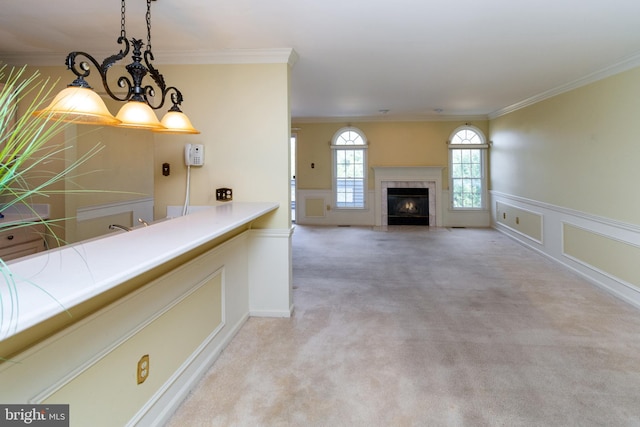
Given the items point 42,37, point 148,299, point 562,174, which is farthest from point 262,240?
point 562,174

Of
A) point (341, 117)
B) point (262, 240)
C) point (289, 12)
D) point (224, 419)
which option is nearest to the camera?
point (224, 419)

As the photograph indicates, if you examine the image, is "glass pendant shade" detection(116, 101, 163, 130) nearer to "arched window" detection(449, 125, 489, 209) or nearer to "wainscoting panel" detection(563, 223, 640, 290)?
"wainscoting panel" detection(563, 223, 640, 290)

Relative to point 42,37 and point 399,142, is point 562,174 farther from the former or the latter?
point 42,37

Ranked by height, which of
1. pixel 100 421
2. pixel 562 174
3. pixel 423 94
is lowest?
pixel 100 421

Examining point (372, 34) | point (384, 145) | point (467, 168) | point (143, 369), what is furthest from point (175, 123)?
point (467, 168)

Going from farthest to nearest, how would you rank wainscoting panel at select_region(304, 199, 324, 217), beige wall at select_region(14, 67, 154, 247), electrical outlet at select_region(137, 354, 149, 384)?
wainscoting panel at select_region(304, 199, 324, 217) → beige wall at select_region(14, 67, 154, 247) → electrical outlet at select_region(137, 354, 149, 384)

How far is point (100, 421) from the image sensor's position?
53.1 inches

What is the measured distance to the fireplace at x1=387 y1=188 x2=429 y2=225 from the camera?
310 inches

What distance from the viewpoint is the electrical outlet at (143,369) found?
160 cm

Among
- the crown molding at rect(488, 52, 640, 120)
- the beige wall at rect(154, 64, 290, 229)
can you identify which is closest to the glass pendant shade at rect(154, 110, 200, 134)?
the beige wall at rect(154, 64, 290, 229)

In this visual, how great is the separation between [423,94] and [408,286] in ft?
9.57

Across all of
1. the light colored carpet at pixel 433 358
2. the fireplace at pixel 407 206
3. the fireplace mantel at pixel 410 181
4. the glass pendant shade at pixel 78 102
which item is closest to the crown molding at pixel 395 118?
the fireplace mantel at pixel 410 181

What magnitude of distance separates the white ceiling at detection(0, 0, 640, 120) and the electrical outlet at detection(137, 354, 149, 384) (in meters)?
2.06

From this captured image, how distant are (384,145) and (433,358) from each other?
6.00m
